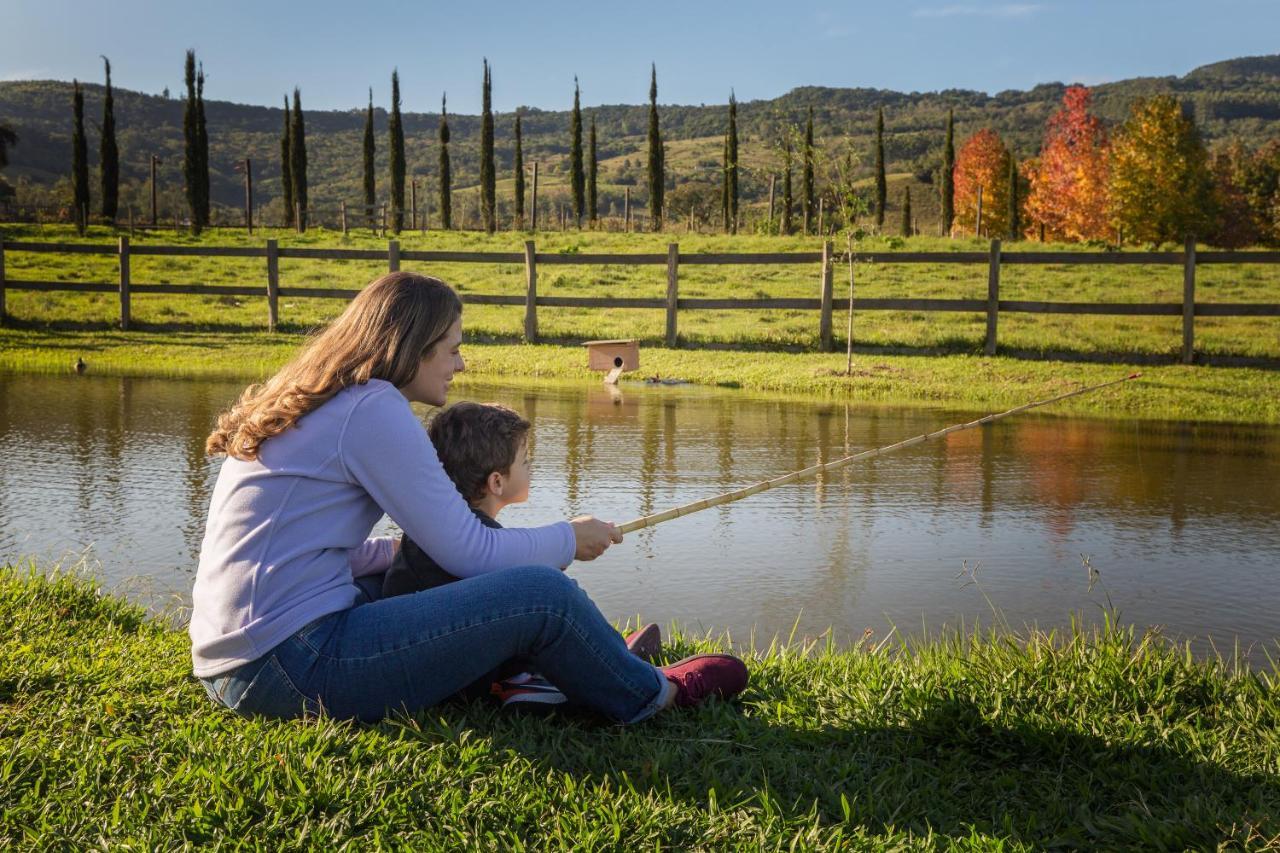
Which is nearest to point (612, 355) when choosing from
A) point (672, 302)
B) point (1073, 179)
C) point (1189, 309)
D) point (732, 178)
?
point (672, 302)

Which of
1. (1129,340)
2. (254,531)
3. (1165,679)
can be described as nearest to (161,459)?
(254,531)

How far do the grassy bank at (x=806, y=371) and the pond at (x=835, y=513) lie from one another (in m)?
1.42

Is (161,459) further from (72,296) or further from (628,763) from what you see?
(72,296)

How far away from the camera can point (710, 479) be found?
290 inches

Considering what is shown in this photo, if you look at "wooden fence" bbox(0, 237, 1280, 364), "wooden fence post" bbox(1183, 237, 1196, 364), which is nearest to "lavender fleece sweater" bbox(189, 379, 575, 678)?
"wooden fence" bbox(0, 237, 1280, 364)

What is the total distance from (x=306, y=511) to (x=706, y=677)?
46.6 inches

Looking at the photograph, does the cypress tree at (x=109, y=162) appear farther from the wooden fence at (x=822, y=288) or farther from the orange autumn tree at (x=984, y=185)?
the orange autumn tree at (x=984, y=185)

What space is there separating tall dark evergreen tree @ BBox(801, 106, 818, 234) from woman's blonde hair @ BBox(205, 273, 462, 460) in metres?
13.1

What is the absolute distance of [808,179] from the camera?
48.0 m

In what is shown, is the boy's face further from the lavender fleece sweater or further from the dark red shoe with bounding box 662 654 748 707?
the dark red shoe with bounding box 662 654 748 707

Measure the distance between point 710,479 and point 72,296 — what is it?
2021 cm

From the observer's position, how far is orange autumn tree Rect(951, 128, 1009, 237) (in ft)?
212

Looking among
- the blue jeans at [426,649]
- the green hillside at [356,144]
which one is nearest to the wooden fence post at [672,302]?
the blue jeans at [426,649]

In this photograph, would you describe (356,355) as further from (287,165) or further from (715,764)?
(287,165)
